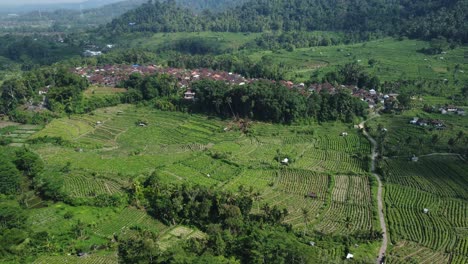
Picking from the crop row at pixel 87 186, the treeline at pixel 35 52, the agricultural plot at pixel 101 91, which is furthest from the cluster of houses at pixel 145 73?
the crop row at pixel 87 186

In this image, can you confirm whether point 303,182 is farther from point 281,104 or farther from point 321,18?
point 321,18

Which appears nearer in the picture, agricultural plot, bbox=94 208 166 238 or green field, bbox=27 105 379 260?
agricultural plot, bbox=94 208 166 238

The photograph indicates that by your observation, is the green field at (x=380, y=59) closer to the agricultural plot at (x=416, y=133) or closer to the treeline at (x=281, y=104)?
the agricultural plot at (x=416, y=133)

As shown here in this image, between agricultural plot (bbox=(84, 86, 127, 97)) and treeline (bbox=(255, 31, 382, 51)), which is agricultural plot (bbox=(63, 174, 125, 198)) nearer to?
agricultural plot (bbox=(84, 86, 127, 97))

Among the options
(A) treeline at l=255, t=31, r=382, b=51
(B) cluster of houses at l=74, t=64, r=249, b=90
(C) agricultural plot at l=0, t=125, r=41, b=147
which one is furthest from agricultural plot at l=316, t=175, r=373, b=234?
(A) treeline at l=255, t=31, r=382, b=51

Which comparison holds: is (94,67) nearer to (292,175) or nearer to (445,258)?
(292,175)

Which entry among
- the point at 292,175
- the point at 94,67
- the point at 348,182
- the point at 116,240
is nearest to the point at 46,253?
the point at 116,240
